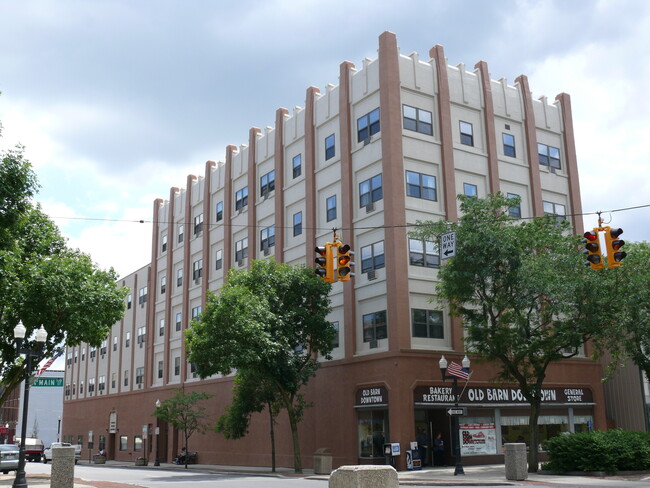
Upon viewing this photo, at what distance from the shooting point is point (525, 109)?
42719 mm

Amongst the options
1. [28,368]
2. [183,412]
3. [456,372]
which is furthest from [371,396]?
[183,412]

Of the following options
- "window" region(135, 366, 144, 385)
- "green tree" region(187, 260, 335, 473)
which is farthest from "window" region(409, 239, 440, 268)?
"window" region(135, 366, 144, 385)

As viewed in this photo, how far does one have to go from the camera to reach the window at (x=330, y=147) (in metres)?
41.6

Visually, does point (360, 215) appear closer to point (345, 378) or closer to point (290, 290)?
point (290, 290)

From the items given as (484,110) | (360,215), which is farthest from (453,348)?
(484,110)

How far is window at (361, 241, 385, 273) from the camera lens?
3688 centimetres

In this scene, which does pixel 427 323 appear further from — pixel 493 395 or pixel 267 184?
A: pixel 267 184

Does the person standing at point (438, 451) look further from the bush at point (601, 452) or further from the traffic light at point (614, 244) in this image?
the traffic light at point (614, 244)

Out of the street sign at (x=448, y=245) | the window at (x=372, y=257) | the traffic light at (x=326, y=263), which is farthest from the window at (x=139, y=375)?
the traffic light at (x=326, y=263)

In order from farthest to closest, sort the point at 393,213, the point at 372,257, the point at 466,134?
1. the point at 466,134
2. the point at 372,257
3. the point at 393,213

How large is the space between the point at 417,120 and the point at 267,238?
525 inches

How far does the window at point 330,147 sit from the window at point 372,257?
6570 millimetres

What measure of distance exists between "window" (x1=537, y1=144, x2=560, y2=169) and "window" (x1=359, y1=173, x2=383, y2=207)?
37.1 ft

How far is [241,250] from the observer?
1956 inches
